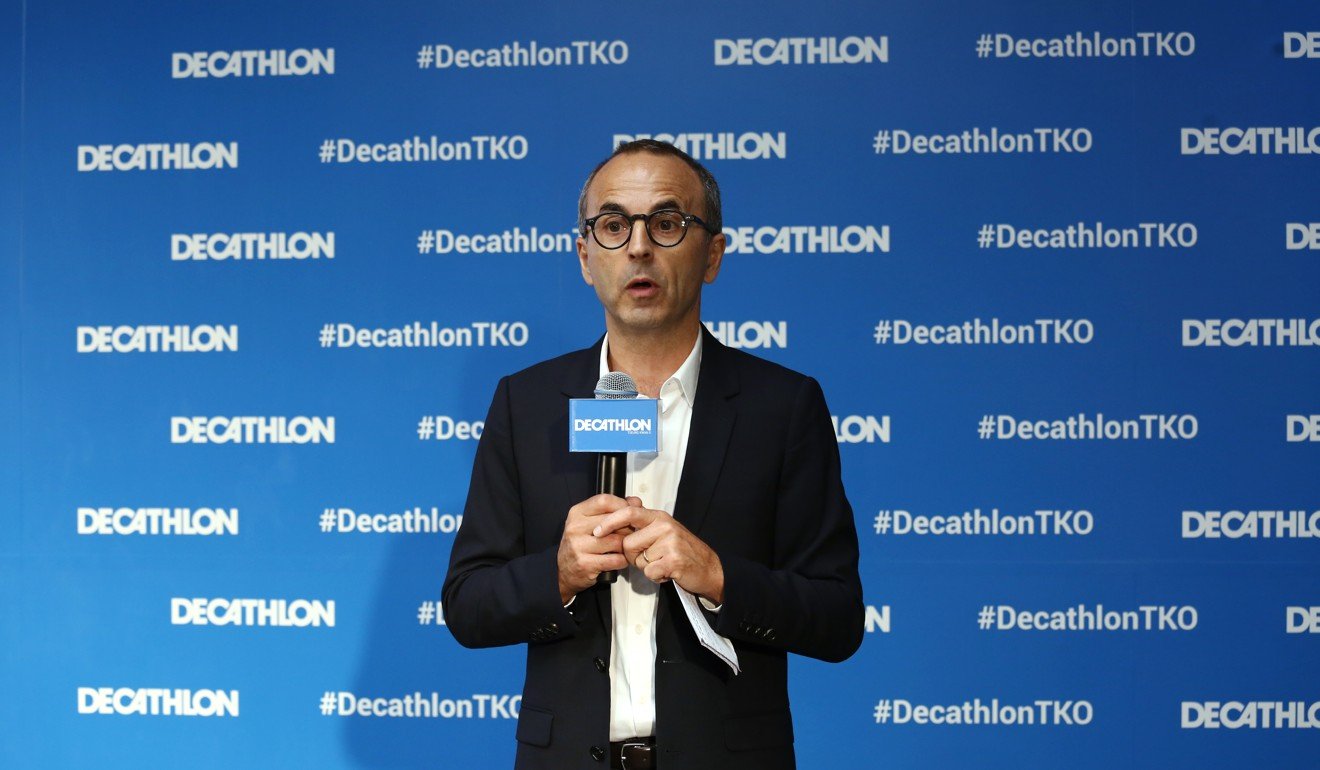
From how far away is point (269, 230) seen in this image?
3.13 meters

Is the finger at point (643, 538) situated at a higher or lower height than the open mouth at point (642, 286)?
lower

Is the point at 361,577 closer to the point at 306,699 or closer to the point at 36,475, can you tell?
the point at 306,699

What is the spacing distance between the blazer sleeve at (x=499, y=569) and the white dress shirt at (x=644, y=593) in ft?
0.42

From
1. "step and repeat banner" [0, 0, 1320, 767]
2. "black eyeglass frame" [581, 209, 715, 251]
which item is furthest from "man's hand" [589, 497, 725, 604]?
"step and repeat banner" [0, 0, 1320, 767]

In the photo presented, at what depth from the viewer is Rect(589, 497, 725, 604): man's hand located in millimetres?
1352

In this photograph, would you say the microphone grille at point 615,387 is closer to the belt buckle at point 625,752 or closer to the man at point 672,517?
the man at point 672,517

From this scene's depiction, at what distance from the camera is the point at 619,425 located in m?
1.38

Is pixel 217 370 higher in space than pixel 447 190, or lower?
lower

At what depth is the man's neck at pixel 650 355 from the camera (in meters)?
1.60

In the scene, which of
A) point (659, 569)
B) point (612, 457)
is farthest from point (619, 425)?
point (659, 569)

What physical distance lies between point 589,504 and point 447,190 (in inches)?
75.1

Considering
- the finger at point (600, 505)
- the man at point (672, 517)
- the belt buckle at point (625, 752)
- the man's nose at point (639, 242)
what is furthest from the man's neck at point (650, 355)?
the belt buckle at point (625, 752)

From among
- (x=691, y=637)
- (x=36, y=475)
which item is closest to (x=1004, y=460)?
(x=691, y=637)

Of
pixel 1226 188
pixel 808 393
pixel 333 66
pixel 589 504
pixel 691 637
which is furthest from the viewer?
pixel 333 66
